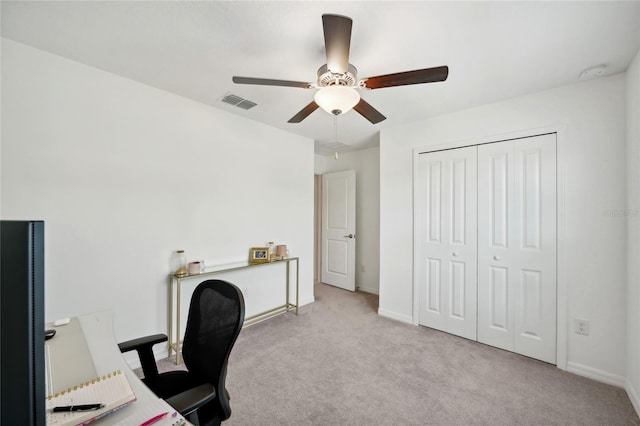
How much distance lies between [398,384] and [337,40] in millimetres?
2443

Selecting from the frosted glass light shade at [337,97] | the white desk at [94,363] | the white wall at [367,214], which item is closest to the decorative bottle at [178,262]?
the white desk at [94,363]

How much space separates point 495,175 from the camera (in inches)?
102

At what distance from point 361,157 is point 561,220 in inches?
117

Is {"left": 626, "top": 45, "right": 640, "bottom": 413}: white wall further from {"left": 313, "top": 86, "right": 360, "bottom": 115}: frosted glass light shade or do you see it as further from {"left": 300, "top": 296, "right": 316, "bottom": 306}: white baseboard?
{"left": 300, "top": 296, "right": 316, "bottom": 306}: white baseboard

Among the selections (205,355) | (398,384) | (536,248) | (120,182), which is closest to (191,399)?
(205,355)

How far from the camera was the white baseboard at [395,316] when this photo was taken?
3171 mm

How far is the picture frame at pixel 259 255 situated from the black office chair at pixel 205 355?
1737 mm

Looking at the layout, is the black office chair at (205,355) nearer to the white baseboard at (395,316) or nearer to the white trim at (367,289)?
the white baseboard at (395,316)

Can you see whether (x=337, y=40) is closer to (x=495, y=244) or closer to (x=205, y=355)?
(x=205, y=355)

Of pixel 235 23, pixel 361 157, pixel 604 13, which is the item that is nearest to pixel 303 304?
pixel 361 157

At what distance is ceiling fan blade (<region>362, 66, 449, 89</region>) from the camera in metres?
1.46

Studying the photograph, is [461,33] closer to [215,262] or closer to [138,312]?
[215,262]

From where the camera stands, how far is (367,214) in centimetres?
457

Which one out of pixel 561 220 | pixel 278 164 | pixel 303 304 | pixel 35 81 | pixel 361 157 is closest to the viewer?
pixel 35 81
